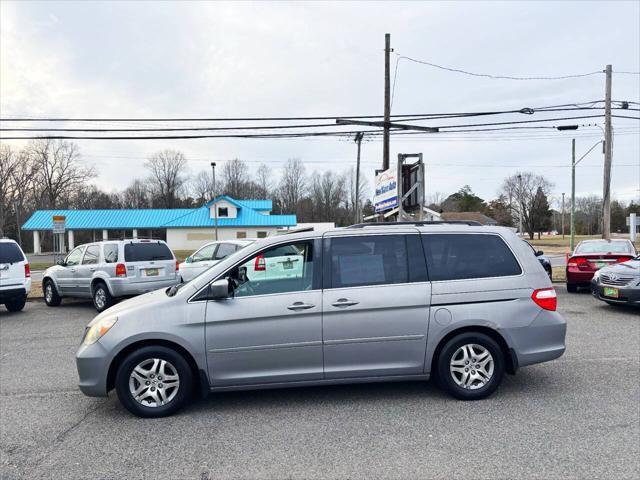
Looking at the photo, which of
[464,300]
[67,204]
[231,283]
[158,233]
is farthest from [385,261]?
[67,204]

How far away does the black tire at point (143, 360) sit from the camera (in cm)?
411

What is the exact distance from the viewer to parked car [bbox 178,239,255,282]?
40.7 ft

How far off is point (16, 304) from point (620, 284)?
1367 cm

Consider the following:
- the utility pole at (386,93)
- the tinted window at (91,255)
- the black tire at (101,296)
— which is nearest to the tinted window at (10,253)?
the tinted window at (91,255)

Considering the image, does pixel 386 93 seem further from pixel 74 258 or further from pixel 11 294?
pixel 11 294

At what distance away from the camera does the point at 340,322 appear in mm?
4215

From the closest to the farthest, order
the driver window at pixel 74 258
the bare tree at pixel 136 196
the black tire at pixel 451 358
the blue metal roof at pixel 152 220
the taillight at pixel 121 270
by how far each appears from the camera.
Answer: the black tire at pixel 451 358
the taillight at pixel 121 270
the driver window at pixel 74 258
the blue metal roof at pixel 152 220
the bare tree at pixel 136 196

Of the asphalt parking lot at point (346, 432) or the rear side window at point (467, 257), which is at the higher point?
the rear side window at point (467, 257)

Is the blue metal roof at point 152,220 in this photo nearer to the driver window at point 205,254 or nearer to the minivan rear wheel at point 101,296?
the driver window at point 205,254

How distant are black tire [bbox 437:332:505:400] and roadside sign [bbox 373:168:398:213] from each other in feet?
33.2

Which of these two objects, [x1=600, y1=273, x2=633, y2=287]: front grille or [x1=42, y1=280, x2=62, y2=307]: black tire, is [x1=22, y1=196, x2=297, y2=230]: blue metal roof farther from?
[x1=600, y1=273, x2=633, y2=287]: front grille

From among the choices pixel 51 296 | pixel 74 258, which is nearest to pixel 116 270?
pixel 74 258

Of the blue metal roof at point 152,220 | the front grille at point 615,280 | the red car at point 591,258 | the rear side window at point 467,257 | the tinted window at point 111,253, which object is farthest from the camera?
the blue metal roof at point 152,220

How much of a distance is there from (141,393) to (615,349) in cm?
623
